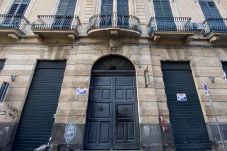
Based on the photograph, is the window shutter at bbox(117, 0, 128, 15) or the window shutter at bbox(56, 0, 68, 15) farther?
the window shutter at bbox(56, 0, 68, 15)

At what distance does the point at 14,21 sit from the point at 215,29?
10937 mm

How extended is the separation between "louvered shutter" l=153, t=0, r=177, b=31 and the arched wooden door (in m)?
2.89

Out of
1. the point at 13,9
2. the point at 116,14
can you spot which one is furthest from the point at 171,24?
the point at 13,9

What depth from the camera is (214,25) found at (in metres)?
9.96

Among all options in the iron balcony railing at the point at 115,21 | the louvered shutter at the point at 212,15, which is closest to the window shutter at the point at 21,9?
the iron balcony railing at the point at 115,21

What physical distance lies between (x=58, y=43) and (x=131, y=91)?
4.60m

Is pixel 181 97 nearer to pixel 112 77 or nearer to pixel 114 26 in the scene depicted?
pixel 112 77

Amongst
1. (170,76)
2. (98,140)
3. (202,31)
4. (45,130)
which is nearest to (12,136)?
(45,130)

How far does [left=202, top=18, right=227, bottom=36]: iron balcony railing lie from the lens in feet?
31.5

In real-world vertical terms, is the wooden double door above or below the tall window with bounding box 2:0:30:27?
below

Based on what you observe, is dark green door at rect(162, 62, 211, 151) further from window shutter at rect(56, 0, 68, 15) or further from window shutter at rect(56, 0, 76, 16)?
window shutter at rect(56, 0, 68, 15)

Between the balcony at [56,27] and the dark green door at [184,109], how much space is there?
5036mm

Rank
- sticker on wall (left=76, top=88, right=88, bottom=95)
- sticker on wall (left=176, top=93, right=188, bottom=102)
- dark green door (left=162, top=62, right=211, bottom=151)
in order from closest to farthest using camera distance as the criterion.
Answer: dark green door (left=162, top=62, right=211, bottom=151) → sticker on wall (left=76, top=88, right=88, bottom=95) → sticker on wall (left=176, top=93, right=188, bottom=102)

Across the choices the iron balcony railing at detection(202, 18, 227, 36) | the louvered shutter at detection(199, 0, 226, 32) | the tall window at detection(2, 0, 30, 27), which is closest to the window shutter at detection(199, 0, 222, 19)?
the louvered shutter at detection(199, 0, 226, 32)
